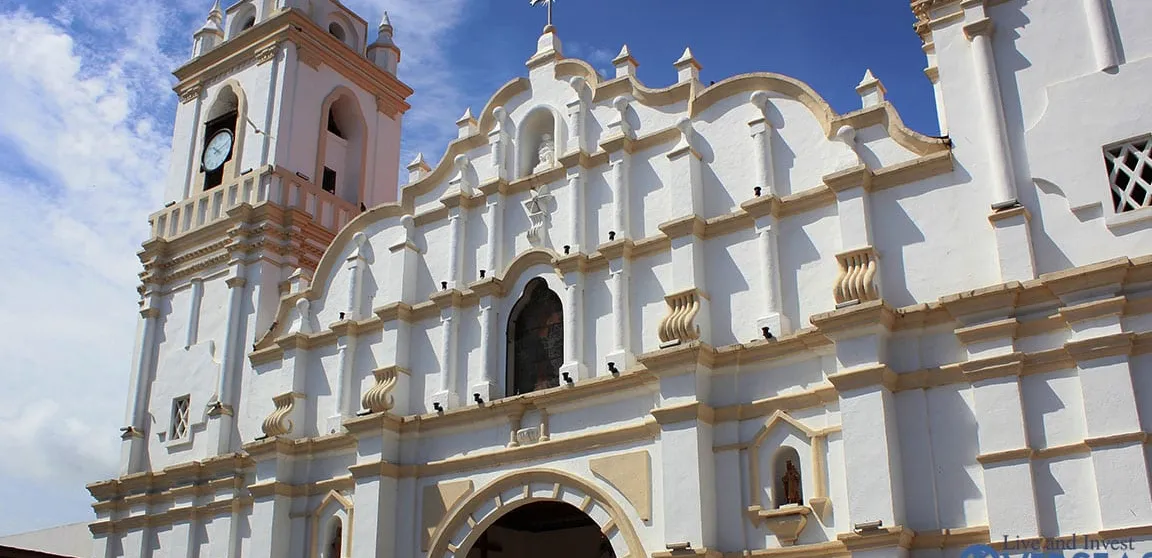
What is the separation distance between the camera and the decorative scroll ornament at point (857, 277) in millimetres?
13352

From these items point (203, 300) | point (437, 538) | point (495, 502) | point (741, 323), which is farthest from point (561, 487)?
point (203, 300)

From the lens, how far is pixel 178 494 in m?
20.0

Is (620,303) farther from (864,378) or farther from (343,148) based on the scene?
(343,148)

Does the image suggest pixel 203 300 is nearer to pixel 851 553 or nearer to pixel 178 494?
pixel 178 494

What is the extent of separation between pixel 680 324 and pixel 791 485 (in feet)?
8.03

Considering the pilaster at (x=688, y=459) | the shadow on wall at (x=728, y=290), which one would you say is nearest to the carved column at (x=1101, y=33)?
the shadow on wall at (x=728, y=290)

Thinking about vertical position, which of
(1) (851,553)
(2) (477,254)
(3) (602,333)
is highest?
(2) (477,254)

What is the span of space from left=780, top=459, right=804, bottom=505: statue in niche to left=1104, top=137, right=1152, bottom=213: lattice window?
181 inches

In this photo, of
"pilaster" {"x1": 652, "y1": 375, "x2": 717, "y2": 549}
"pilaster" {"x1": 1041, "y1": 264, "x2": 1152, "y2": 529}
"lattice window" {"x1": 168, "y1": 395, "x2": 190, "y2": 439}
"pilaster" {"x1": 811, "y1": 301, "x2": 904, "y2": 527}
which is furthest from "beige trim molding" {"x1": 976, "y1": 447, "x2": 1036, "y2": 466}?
"lattice window" {"x1": 168, "y1": 395, "x2": 190, "y2": 439}

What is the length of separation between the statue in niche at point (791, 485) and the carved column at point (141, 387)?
1290cm

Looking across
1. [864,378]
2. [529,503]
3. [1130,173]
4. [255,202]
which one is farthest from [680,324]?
[255,202]

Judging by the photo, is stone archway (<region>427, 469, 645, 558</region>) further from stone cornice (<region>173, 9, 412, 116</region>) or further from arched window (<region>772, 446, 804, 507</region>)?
stone cornice (<region>173, 9, 412, 116</region>)

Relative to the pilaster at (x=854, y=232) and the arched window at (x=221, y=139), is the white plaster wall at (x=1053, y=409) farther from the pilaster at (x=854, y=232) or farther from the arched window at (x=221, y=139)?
the arched window at (x=221, y=139)

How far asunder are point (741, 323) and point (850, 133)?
2756 millimetres
